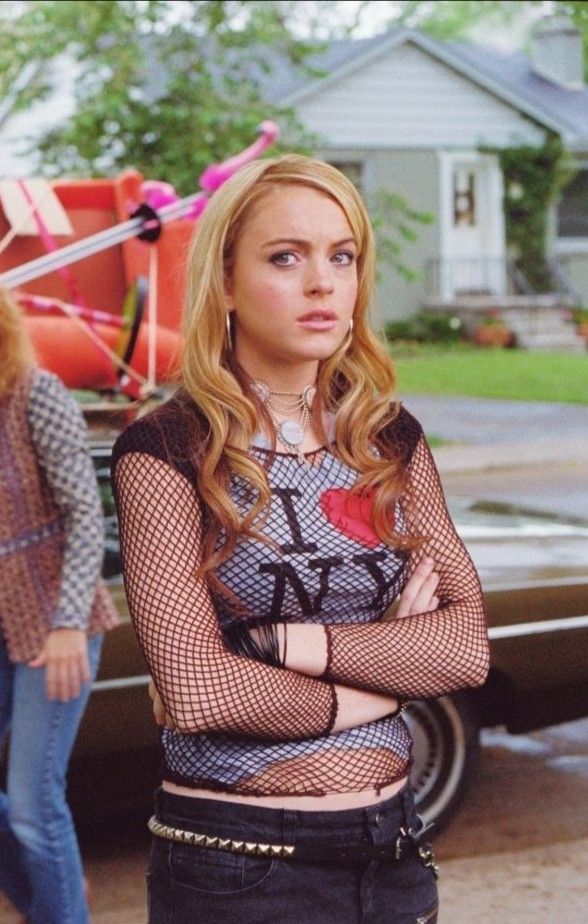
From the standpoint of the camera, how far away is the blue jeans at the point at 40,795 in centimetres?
353

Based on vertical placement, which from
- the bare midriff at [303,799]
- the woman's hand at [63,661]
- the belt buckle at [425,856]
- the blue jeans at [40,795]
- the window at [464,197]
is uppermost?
the bare midriff at [303,799]

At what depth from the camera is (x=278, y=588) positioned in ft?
6.97

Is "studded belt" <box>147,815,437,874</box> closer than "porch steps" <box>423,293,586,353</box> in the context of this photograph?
Yes

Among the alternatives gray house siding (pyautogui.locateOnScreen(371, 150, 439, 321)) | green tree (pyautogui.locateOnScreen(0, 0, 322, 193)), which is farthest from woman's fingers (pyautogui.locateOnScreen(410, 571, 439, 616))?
gray house siding (pyautogui.locateOnScreen(371, 150, 439, 321))

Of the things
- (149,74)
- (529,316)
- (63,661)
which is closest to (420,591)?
(63,661)

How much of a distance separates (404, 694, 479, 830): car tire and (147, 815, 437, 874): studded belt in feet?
8.93

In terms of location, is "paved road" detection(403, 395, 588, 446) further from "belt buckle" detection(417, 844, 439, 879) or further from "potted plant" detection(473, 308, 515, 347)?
"belt buckle" detection(417, 844, 439, 879)

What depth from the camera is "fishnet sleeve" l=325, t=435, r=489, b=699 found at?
2174mm

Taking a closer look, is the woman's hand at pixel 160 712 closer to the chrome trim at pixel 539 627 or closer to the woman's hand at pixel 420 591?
the woman's hand at pixel 420 591

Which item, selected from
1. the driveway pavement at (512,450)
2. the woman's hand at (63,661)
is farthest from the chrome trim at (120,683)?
the driveway pavement at (512,450)

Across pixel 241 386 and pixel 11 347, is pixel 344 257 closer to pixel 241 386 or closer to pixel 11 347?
pixel 241 386

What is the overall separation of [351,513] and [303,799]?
39cm

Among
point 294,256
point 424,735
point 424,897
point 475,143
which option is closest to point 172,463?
point 294,256

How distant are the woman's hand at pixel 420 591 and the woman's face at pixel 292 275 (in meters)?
0.36
